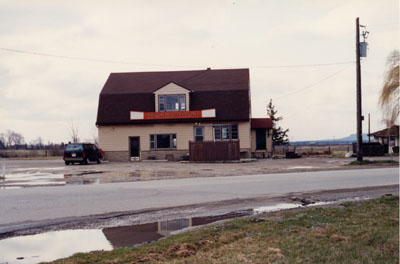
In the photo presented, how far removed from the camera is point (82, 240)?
8117 mm

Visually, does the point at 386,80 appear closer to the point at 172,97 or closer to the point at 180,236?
the point at 172,97

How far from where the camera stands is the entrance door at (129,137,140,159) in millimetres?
39031

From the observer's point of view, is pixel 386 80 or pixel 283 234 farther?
pixel 386 80

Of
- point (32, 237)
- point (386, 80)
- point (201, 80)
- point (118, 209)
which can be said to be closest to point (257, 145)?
point (201, 80)

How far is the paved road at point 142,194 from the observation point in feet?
36.1

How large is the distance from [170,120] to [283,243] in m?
32.0

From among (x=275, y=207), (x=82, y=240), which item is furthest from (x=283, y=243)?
(x=275, y=207)

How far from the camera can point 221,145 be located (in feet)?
106

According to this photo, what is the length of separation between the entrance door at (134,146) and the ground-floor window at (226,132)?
7.15 metres

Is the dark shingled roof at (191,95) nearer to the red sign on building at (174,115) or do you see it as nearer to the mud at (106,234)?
the red sign on building at (174,115)

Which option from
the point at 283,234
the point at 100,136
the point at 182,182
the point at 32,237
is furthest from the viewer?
the point at 100,136

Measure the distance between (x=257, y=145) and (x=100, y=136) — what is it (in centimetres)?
1510

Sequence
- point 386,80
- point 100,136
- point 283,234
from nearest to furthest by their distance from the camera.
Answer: point 283,234, point 386,80, point 100,136

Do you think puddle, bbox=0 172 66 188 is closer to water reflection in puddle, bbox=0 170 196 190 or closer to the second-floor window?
water reflection in puddle, bbox=0 170 196 190
